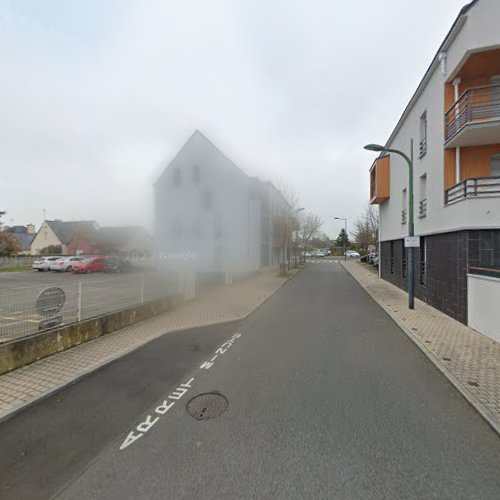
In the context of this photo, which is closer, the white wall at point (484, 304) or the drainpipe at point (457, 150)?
the white wall at point (484, 304)

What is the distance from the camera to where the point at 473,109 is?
7.67 m

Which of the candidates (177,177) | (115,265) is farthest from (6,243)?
(177,177)

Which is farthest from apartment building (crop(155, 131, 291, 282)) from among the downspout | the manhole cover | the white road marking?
the downspout

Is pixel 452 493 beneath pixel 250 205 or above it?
beneath

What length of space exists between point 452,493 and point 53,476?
3.25 m

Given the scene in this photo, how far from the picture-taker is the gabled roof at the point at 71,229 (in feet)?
124

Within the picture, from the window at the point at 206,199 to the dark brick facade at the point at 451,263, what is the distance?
32.2 ft

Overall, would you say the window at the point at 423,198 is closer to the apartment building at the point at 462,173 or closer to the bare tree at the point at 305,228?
the apartment building at the point at 462,173

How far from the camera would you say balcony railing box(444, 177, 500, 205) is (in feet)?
23.7

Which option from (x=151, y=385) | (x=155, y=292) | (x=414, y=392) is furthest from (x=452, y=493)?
(x=155, y=292)

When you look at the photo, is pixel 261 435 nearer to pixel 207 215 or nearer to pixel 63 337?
pixel 63 337

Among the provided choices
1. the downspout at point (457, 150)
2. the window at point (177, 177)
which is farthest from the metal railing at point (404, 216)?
the window at point (177, 177)

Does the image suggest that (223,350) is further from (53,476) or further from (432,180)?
(432,180)

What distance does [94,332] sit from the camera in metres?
5.90
